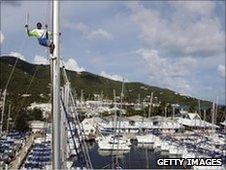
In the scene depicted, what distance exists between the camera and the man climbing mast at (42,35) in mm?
9336

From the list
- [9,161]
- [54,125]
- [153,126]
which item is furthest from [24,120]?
[54,125]

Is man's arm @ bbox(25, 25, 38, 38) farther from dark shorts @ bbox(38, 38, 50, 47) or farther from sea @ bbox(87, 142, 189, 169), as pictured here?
sea @ bbox(87, 142, 189, 169)

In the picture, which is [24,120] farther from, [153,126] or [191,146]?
[191,146]

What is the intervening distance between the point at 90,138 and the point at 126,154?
20929 millimetres

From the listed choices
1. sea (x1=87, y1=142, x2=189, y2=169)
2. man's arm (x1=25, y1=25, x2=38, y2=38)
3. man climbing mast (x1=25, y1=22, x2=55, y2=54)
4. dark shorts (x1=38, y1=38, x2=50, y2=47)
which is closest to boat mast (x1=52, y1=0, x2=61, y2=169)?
man climbing mast (x1=25, y1=22, x2=55, y2=54)

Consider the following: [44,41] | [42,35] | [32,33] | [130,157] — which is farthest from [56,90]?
[130,157]

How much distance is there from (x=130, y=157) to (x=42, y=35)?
223 feet

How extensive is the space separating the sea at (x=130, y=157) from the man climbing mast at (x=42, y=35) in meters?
53.8

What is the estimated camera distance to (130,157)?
76188 mm

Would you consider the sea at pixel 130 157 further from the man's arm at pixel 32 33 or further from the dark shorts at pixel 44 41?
the dark shorts at pixel 44 41

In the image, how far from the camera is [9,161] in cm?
5456

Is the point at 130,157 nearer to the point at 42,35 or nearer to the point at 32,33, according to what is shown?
the point at 32,33

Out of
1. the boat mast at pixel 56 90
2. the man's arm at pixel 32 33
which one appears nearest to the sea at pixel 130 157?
the man's arm at pixel 32 33

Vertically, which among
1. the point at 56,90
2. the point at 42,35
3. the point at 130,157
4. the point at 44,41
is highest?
the point at 42,35
